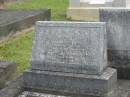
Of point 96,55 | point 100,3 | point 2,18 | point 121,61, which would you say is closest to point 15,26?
point 2,18

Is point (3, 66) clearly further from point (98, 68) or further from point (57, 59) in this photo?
point (98, 68)

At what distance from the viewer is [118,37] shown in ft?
19.9

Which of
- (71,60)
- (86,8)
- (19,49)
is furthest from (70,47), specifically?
(86,8)

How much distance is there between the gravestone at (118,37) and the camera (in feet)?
19.7

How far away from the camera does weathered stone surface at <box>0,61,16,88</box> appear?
6.33m

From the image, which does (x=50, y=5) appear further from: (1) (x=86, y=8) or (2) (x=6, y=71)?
(2) (x=6, y=71)

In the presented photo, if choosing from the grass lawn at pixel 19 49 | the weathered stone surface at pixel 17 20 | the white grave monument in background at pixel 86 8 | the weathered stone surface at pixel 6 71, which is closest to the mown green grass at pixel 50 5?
the grass lawn at pixel 19 49

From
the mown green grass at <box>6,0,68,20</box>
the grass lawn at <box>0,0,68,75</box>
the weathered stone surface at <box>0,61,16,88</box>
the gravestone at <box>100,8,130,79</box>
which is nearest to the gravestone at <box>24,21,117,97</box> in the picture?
the gravestone at <box>100,8,130,79</box>

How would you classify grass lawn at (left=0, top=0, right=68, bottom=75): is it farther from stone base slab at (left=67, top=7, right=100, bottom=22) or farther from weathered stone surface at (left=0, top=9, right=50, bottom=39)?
stone base slab at (left=67, top=7, right=100, bottom=22)

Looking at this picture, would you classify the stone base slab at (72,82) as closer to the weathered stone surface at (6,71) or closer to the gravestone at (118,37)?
the gravestone at (118,37)

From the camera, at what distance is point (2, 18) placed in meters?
10.6

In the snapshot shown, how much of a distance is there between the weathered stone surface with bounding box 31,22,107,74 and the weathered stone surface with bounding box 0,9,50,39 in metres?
4.10

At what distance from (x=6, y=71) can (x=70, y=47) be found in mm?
1619

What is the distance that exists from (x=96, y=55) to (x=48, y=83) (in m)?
0.87
